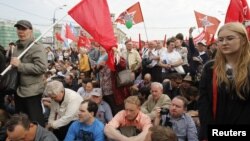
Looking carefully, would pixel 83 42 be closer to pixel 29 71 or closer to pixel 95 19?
pixel 95 19

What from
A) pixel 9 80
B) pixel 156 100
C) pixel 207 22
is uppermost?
pixel 207 22

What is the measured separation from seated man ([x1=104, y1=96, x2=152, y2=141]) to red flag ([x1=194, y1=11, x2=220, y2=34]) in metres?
8.26

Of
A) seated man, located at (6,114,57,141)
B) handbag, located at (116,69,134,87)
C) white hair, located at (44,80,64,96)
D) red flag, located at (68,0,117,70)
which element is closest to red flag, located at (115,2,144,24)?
handbag, located at (116,69,134,87)

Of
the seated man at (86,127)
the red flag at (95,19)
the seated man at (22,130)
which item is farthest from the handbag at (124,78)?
the seated man at (22,130)

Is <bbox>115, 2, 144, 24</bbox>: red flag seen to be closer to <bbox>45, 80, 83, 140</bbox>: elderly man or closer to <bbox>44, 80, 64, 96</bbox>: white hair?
<bbox>45, 80, 83, 140</bbox>: elderly man

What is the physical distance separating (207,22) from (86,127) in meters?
8.79

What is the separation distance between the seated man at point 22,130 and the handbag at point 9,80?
2.57ft

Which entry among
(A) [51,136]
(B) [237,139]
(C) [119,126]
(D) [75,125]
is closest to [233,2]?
(C) [119,126]

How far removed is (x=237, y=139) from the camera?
90.7 inches

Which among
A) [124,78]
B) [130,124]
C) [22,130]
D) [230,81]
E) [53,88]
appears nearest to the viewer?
[230,81]

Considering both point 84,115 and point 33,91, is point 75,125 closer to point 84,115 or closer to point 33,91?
point 84,115

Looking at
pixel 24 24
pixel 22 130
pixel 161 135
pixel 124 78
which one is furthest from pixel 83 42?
pixel 161 135

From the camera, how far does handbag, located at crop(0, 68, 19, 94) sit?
15.3 ft

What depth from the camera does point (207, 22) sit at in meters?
12.8
